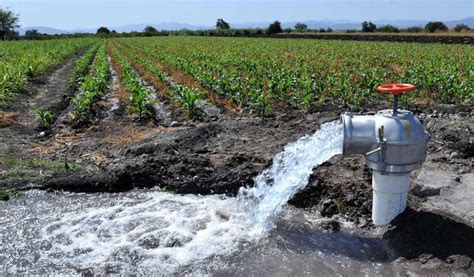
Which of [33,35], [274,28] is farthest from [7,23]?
[274,28]

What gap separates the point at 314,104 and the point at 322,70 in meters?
6.37

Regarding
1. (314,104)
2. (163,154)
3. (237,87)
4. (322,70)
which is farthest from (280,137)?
(322,70)

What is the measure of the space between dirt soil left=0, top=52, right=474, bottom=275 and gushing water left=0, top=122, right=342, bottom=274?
0.26 meters

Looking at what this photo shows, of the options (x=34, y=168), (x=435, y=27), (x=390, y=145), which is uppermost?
(x=435, y=27)

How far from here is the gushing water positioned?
4469 mm

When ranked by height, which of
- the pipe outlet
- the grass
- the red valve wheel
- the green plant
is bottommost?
the grass

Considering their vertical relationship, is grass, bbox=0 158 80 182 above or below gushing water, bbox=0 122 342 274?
above

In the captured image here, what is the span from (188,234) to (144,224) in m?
0.59

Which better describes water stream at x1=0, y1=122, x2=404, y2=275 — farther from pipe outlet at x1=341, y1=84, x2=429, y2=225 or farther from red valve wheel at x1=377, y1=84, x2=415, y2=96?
red valve wheel at x1=377, y1=84, x2=415, y2=96

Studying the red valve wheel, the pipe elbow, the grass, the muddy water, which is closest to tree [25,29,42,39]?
the grass

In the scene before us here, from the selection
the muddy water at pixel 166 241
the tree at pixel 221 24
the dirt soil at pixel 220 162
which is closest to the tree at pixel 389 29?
the tree at pixel 221 24

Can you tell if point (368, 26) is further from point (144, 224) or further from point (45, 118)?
point (144, 224)

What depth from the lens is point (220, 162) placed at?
21.1ft

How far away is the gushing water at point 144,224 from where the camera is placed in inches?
176
